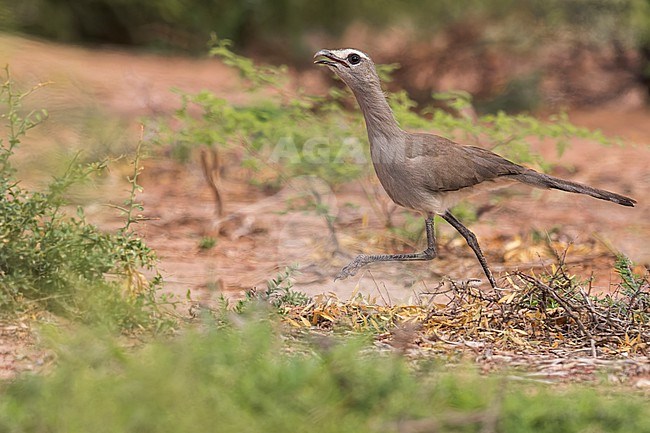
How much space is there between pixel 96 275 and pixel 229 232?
2431 mm

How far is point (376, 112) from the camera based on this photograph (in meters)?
5.33

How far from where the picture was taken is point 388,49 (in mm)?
11242

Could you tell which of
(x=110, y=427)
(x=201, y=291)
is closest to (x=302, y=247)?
(x=201, y=291)

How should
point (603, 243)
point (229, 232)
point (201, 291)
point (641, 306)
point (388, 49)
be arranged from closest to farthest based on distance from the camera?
point (641, 306), point (201, 291), point (603, 243), point (229, 232), point (388, 49)

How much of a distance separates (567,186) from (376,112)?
944mm

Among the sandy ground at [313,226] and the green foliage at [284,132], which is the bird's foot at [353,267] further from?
the green foliage at [284,132]

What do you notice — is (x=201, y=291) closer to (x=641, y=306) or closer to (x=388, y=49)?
(x=641, y=306)

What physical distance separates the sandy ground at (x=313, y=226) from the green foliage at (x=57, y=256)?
38 centimetres

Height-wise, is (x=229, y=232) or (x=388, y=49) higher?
(x=388, y=49)

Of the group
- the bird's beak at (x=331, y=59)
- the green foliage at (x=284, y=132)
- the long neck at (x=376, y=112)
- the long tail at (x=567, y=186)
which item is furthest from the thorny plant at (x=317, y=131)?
the bird's beak at (x=331, y=59)

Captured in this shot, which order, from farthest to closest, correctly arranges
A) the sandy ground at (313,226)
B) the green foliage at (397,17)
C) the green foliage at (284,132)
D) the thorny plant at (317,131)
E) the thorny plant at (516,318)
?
the green foliage at (397,17) < the green foliage at (284,132) < the thorny plant at (317,131) < the sandy ground at (313,226) < the thorny plant at (516,318)

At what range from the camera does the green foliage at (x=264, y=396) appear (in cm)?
316

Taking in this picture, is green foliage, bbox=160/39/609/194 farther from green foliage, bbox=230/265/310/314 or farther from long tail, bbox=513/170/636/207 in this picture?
green foliage, bbox=230/265/310/314

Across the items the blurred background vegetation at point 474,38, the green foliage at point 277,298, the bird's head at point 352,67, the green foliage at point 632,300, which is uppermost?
the blurred background vegetation at point 474,38
